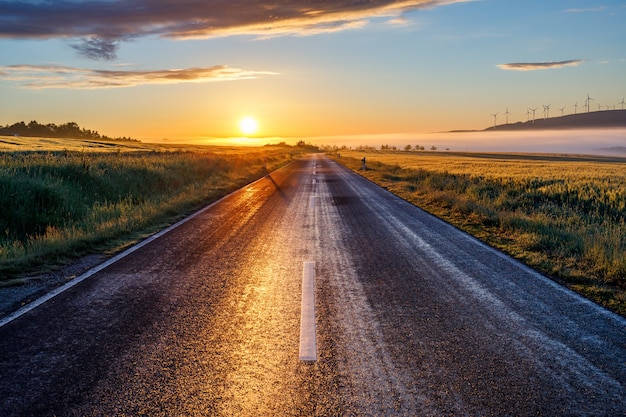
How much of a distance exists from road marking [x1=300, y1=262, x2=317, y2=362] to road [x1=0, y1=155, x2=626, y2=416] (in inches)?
2.2

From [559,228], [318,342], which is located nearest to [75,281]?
[318,342]

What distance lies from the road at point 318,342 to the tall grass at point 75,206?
5.11ft

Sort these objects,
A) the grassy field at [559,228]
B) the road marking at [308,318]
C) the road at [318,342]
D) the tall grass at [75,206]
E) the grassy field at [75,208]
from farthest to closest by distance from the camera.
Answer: the tall grass at [75,206] → the grassy field at [75,208] → the grassy field at [559,228] → the road marking at [308,318] → the road at [318,342]

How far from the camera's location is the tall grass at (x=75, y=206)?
7770 mm

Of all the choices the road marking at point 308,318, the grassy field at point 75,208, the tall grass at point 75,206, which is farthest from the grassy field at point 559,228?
the tall grass at point 75,206

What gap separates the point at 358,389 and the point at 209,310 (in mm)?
2223

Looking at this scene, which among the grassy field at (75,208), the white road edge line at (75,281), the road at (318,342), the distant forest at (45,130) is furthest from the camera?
the distant forest at (45,130)

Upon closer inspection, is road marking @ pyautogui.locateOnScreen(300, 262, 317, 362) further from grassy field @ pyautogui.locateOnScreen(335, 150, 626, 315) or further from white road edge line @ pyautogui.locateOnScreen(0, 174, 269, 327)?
grassy field @ pyautogui.locateOnScreen(335, 150, 626, 315)

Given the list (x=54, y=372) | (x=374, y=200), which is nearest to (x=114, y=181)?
(x=374, y=200)

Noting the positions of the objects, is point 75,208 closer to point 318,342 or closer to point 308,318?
point 308,318

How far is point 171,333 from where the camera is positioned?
13.9 feet

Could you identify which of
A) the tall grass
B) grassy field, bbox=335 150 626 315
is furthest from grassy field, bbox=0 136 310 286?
grassy field, bbox=335 150 626 315

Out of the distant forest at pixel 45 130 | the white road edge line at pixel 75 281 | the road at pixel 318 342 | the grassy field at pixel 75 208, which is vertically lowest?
the road at pixel 318 342

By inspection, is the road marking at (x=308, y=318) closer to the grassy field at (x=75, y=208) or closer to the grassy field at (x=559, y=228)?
the grassy field at (x=559, y=228)
